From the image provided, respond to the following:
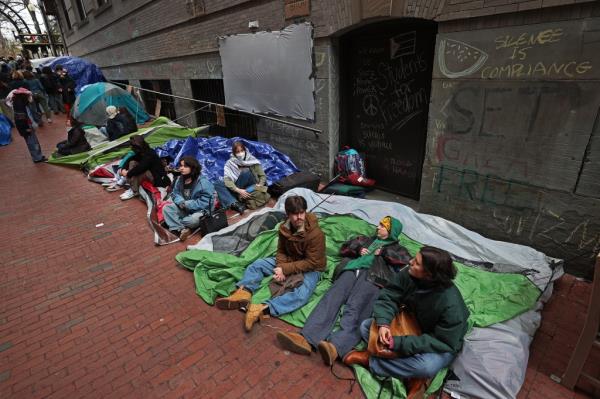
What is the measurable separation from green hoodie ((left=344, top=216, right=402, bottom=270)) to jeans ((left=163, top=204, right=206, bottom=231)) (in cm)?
259

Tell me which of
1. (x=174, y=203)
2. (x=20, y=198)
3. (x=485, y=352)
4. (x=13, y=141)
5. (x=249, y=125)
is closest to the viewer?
(x=485, y=352)

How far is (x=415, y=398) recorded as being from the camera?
2334mm

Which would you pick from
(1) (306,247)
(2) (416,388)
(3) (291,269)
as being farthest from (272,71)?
(2) (416,388)

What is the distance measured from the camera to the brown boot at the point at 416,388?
2365 mm

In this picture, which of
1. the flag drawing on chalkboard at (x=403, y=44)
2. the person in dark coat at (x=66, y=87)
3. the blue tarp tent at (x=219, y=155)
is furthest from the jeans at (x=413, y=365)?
the person in dark coat at (x=66, y=87)

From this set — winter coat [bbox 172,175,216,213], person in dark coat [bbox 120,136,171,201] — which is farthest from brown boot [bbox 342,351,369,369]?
person in dark coat [bbox 120,136,171,201]

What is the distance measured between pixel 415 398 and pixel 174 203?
4265 millimetres

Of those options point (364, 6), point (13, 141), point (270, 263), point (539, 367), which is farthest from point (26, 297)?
point (13, 141)

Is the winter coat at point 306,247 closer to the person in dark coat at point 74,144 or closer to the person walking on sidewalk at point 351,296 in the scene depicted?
the person walking on sidewalk at point 351,296

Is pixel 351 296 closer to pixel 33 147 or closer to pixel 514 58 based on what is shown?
pixel 514 58

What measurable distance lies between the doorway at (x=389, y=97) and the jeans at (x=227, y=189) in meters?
2.03

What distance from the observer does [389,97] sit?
5535 millimetres

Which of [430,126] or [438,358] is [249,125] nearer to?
[430,126]

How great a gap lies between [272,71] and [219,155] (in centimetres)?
215
